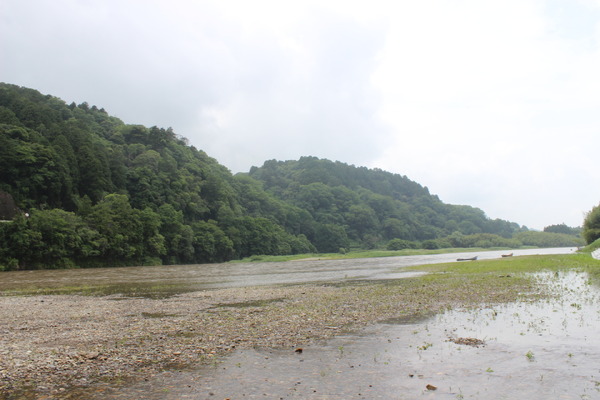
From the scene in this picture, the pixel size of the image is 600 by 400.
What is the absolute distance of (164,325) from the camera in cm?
1692

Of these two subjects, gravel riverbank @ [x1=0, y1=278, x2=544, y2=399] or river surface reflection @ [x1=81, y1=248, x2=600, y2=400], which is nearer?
river surface reflection @ [x1=81, y1=248, x2=600, y2=400]

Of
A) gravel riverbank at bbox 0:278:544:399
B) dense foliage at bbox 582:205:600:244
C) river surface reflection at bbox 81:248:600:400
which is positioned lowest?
river surface reflection at bbox 81:248:600:400

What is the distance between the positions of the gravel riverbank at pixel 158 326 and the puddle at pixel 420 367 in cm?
125

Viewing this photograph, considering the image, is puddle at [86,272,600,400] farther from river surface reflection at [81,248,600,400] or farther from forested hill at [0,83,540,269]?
forested hill at [0,83,540,269]

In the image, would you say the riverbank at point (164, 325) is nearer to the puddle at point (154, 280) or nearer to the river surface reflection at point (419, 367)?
the river surface reflection at point (419, 367)

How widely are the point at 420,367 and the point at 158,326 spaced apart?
412 inches

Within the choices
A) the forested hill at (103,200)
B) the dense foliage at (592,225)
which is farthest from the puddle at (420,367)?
the dense foliage at (592,225)

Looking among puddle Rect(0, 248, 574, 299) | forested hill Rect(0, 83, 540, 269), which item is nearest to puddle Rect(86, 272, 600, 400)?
puddle Rect(0, 248, 574, 299)

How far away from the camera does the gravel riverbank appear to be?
11.0 m

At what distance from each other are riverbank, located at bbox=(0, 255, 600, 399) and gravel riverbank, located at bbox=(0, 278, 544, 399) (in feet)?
0.11


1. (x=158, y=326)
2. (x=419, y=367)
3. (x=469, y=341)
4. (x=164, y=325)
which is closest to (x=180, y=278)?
(x=164, y=325)

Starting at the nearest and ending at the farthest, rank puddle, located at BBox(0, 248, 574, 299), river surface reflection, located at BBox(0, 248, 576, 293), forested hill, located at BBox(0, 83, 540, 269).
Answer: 1. puddle, located at BBox(0, 248, 574, 299)
2. river surface reflection, located at BBox(0, 248, 576, 293)
3. forested hill, located at BBox(0, 83, 540, 269)

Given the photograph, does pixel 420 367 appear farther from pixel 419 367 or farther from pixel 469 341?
pixel 469 341

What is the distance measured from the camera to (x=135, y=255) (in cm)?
8775
